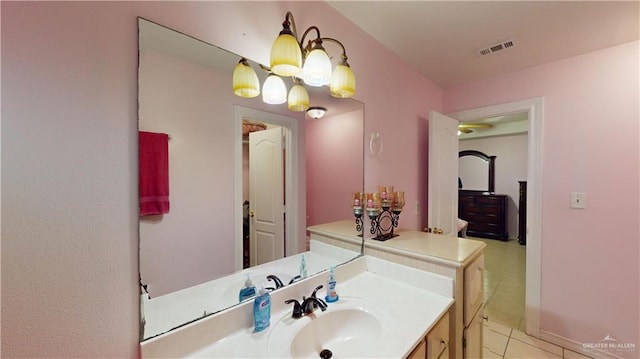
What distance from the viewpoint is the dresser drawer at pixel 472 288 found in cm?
132

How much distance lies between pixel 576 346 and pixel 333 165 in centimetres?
241

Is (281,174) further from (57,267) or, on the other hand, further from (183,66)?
(57,267)

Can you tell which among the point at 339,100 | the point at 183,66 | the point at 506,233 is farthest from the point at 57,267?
the point at 506,233

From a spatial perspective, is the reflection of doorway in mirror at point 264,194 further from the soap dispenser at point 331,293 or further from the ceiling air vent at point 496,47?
the ceiling air vent at point 496,47

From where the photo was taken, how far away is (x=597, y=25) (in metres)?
1.61

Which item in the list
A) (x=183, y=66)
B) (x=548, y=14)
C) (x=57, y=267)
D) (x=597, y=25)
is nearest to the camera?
(x=57, y=267)

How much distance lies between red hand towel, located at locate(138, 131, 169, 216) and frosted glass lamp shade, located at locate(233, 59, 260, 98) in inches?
13.6

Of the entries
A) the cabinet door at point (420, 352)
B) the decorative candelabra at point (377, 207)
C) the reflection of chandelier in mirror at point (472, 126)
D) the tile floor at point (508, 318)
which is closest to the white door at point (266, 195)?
the decorative candelabra at point (377, 207)

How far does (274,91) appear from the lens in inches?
46.6

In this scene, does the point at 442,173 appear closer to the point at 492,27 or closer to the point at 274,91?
the point at 492,27

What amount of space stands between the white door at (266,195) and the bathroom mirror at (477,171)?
18.7ft

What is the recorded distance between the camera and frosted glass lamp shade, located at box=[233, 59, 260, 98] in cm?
104

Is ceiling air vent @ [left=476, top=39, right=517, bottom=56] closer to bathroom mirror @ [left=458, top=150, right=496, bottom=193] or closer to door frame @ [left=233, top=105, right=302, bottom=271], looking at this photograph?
door frame @ [left=233, top=105, right=302, bottom=271]

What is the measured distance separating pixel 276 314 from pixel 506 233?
5.80 metres
